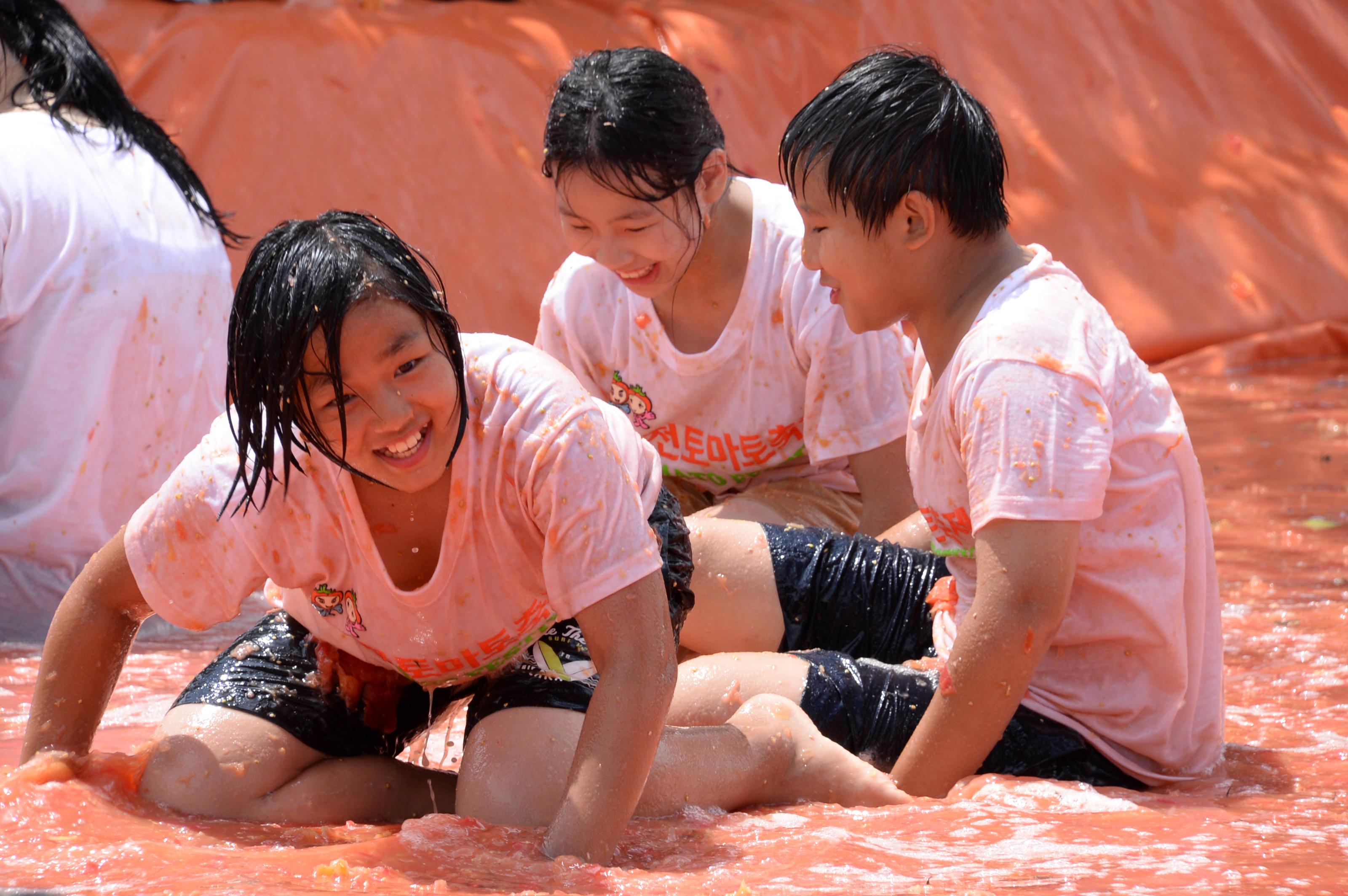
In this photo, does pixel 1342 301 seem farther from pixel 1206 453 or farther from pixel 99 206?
pixel 99 206

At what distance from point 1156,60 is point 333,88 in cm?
352

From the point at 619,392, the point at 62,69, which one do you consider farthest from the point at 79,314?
the point at 619,392

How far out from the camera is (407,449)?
188cm

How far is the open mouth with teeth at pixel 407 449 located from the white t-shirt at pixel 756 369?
1.13m

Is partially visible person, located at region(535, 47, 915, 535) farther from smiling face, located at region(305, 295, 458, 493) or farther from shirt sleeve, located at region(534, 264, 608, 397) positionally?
smiling face, located at region(305, 295, 458, 493)

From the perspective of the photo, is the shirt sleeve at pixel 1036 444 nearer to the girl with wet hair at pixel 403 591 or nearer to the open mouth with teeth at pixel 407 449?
the girl with wet hair at pixel 403 591

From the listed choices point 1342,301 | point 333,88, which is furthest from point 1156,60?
point 333,88

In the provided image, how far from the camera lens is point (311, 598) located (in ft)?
7.02

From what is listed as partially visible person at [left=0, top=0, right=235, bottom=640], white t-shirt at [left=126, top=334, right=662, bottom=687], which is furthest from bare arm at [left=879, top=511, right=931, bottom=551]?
partially visible person at [left=0, top=0, right=235, bottom=640]

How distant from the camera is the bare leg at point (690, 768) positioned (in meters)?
2.01

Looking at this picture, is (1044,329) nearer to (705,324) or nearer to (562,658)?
(562,658)

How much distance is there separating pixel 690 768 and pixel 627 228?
3.60 ft

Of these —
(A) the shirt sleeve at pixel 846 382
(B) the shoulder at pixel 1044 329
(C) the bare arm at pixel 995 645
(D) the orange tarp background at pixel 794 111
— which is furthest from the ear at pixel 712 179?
(D) the orange tarp background at pixel 794 111

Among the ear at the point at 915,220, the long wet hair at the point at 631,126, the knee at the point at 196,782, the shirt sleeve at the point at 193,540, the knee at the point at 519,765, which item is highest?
the long wet hair at the point at 631,126
